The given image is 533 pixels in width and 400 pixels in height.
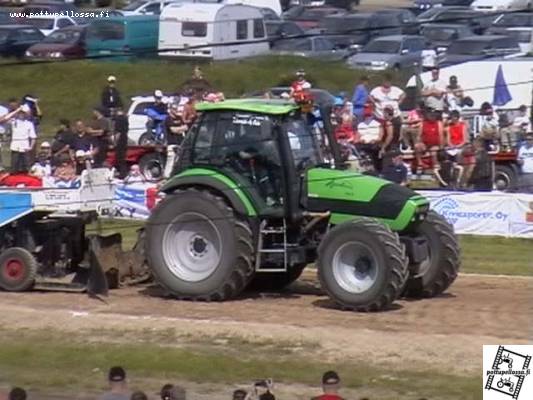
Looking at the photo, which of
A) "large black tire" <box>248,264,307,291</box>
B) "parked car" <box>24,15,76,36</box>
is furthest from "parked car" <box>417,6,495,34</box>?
"large black tire" <box>248,264,307,291</box>

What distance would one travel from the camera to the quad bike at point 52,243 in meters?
20.6

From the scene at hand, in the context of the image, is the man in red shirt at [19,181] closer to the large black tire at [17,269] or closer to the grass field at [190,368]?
the large black tire at [17,269]

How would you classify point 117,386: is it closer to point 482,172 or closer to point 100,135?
point 482,172

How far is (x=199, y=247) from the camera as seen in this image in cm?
1988

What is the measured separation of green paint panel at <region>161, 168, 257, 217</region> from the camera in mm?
19359

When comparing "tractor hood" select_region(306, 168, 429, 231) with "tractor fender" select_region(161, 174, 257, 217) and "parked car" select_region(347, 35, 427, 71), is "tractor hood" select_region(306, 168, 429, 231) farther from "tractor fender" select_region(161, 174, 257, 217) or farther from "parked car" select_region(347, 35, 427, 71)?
"parked car" select_region(347, 35, 427, 71)

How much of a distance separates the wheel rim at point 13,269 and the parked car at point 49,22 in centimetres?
3242

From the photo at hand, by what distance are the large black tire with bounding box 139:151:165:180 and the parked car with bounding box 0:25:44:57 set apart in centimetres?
1626

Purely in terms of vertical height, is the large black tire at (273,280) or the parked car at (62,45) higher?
the parked car at (62,45)

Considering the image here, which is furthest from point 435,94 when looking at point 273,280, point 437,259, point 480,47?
point 480,47

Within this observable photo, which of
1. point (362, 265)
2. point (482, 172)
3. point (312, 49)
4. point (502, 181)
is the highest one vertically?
point (312, 49)

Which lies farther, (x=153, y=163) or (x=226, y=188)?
(x=153, y=163)

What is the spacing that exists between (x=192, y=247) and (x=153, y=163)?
11.6m

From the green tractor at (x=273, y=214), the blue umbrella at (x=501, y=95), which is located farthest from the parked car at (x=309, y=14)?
the green tractor at (x=273, y=214)
